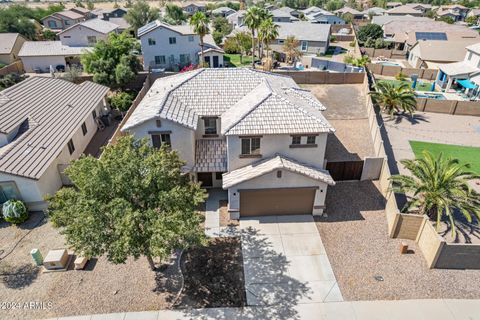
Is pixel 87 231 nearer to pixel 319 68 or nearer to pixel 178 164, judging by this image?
pixel 178 164


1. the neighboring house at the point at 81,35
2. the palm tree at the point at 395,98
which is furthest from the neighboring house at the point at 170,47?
the palm tree at the point at 395,98

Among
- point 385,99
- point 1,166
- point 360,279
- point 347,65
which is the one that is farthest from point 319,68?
point 1,166

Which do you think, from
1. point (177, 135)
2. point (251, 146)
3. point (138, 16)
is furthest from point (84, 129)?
point (138, 16)

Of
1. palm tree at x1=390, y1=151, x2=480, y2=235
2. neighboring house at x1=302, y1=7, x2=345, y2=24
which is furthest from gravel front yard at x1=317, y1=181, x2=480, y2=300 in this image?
neighboring house at x1=302, y1=7, x2=345, y2=24

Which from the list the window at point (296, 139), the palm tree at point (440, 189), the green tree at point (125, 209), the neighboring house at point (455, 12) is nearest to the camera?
the green tree at point (125, 209)

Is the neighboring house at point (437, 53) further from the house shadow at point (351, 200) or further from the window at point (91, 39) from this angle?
the window at point (91, 39)

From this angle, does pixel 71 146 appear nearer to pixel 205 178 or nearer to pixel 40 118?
pixel 40 118
